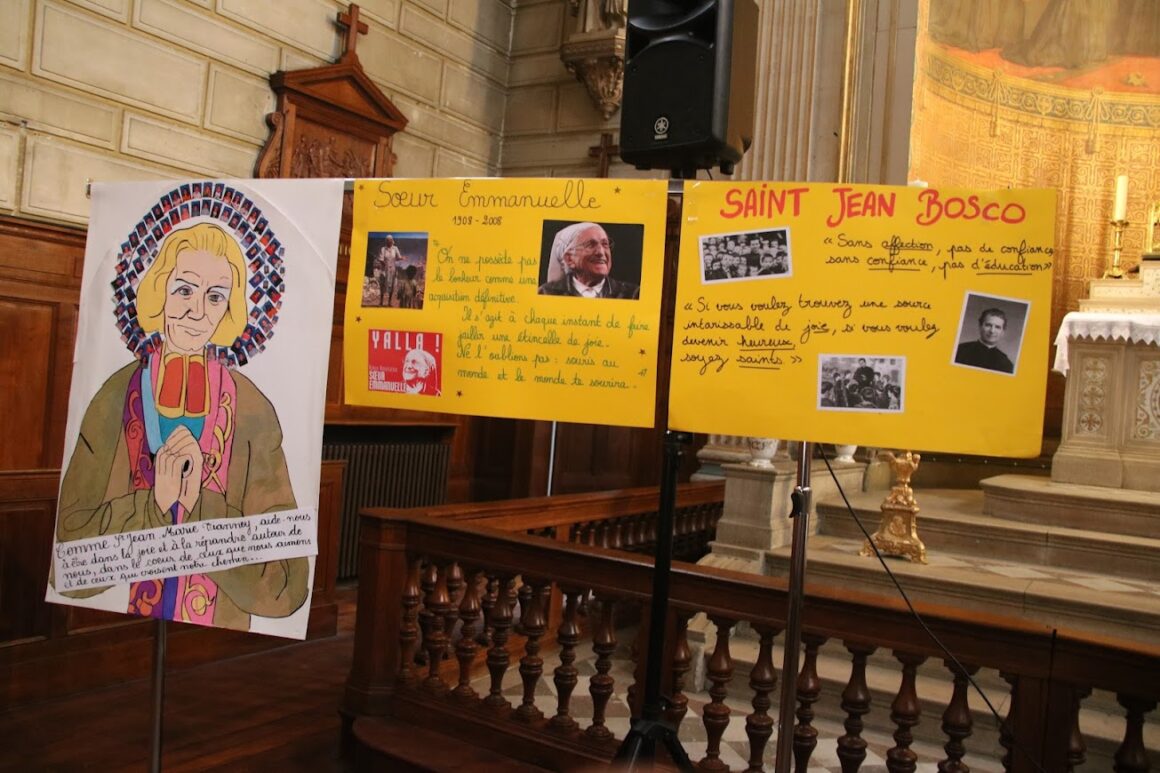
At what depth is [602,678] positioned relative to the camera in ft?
8.00

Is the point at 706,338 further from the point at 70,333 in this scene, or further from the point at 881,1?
the point at 881,1

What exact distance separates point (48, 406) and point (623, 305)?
3740mm

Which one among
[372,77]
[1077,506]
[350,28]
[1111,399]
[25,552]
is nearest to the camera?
[25,552]

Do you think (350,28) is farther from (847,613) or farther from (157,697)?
(847,613)

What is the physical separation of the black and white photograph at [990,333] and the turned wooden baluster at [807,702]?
87 cm

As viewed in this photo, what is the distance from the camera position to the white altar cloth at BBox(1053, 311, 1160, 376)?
4750mm

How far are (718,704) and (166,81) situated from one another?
14.7 feet

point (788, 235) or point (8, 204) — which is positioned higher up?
point (8, 204)

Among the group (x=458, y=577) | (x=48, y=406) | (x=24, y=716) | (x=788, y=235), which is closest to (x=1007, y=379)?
(x=788, y=235)

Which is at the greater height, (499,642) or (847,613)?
(847,613)

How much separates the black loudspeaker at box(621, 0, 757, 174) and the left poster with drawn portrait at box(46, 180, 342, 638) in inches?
27.2

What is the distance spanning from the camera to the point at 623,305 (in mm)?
1805

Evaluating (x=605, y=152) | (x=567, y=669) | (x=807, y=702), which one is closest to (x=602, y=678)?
(x=567, y=669)

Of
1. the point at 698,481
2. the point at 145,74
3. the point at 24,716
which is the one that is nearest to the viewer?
the point at 24,716
